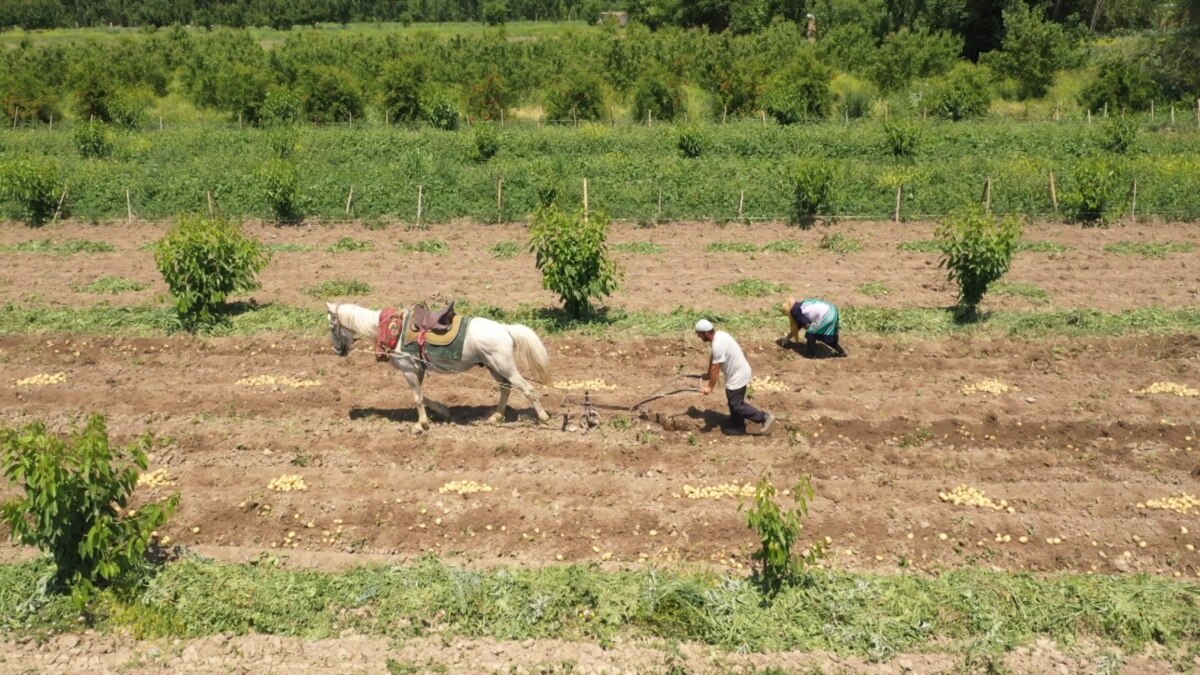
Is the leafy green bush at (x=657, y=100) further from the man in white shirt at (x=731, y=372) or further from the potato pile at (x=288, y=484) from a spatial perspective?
the potato pile at (x=288, y=484)

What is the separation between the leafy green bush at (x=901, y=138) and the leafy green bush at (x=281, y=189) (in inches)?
718

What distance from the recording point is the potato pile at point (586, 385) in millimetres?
14156

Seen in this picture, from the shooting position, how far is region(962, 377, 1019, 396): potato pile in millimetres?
13836

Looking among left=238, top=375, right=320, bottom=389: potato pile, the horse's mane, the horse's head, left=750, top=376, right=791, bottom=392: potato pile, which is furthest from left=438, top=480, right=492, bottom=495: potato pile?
left=750, top=376, right=791, bottom=392: potato pile

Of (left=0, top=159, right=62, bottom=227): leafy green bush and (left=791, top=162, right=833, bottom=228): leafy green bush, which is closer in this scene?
(left=791, top=162, right=833, bottom=228): leafy green bush

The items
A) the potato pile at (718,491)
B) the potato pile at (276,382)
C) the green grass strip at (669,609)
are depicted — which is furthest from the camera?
the potato pile at (276,382)

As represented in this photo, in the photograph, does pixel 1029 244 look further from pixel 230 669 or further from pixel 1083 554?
pixel 230 669

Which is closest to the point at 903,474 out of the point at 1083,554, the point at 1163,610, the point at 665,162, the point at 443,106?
the point at 1083,554

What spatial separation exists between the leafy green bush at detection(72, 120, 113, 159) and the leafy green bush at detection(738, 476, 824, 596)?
31424mm

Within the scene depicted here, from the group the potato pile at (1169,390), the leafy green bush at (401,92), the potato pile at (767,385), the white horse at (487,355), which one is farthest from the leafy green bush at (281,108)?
the potato pile at (1169,390)

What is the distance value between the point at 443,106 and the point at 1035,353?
89.1ft

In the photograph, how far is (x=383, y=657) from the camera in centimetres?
856

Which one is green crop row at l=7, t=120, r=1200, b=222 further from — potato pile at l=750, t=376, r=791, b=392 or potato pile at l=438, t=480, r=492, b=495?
potato pile at l=438, t=480, r=492, b=495

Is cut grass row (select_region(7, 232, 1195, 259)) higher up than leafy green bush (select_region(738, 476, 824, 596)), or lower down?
higher up
